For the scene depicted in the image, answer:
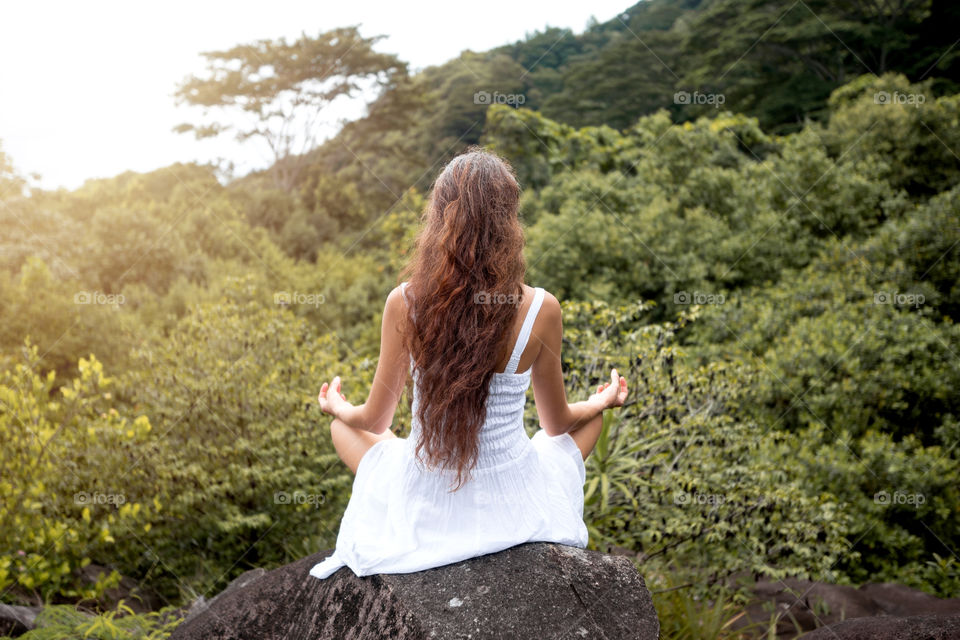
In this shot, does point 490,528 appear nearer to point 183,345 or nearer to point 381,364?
point 381,364

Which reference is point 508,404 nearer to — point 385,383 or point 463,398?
point 463,398

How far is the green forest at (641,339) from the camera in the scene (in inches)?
169

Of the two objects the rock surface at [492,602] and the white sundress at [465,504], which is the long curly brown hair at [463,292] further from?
the rock surface at [492,602]

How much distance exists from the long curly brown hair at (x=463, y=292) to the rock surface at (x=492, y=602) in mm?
383

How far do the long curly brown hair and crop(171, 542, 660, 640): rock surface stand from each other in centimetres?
38

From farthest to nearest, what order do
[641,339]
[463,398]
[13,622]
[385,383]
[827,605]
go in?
[641,339] < [827,605] < [13,622] < [385,383] < [463,398]

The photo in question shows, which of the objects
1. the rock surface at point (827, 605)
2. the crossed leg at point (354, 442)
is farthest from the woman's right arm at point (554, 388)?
the rock surface at point (827, 605)

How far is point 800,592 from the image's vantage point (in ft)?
14.7

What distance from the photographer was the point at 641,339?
4.69 meters

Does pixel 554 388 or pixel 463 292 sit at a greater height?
pixel 463 292

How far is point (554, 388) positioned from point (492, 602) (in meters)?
0.73

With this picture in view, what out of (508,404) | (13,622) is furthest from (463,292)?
(13,622)

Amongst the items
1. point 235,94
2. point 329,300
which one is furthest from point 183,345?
point 235,94

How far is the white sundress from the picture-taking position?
7.63ft
